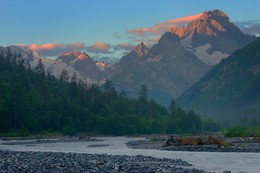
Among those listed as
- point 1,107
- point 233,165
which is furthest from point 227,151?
point 1,107

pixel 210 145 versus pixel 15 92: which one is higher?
pixel 15 92

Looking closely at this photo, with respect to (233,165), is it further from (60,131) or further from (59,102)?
(59,102)

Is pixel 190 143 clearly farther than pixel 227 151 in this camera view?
Yes

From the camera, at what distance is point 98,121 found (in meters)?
196

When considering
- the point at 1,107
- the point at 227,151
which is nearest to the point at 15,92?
the point at 1,107

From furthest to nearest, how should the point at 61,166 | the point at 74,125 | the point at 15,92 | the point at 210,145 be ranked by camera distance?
the point at 74,125 → the point at 15,92 → the point at 210,145 → the point at 61,166

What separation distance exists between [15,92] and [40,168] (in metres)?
139

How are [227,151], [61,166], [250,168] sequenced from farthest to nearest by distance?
[227,151] < [250,168] < [61,166]

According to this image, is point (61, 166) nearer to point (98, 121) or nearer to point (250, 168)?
point (250, 168)

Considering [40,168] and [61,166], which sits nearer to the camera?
[40,168]

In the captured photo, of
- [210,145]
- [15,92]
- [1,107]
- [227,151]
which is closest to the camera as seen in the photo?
[227,151]

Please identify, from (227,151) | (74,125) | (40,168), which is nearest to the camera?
(40,168)

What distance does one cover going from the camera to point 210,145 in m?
90.3

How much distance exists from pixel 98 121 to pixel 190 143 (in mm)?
104370
